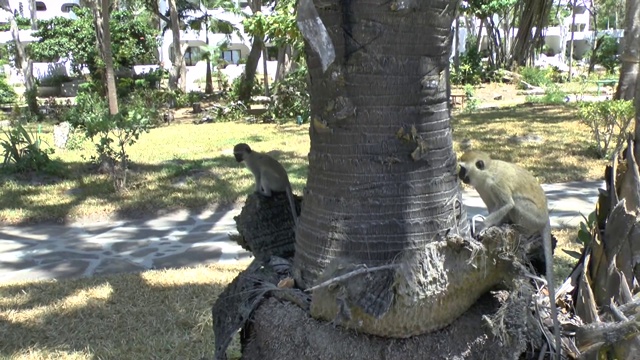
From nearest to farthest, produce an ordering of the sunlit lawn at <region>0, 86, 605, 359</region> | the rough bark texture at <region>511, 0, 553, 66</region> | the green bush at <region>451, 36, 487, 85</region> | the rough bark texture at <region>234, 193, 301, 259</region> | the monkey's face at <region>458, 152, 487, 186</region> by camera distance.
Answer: the rough bark texture at <region>234, 193, 301, 259</region>, the monkey's face at <region>458, 152, 487, 186</region>, the rough bark texture at <region>511, 0, 553, 66</region>, the sunlit lawn at <region>0, 86, 605, 359</region>, the green bush at <region>451, 36, 487, 85</region>

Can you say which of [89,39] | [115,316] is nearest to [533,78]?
[89,39]

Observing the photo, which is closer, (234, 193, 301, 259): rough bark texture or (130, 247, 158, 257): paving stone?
(234, 193, 301, 259): rough bark texture

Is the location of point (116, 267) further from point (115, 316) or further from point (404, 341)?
point (404, 341)

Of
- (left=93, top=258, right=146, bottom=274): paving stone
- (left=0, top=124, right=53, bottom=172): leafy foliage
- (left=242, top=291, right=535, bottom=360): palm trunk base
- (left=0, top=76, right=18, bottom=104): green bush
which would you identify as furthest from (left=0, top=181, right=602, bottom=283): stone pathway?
(left=0, top=76, right=18, bottom=104): green bush

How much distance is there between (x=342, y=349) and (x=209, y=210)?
19.0 feet

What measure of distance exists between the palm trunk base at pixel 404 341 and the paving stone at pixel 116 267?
3827mm

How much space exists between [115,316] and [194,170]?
5.03 m

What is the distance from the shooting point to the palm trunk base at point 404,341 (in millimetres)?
1786

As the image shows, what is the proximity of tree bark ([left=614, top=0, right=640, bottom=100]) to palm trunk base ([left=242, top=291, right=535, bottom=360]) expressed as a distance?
32.5 feet

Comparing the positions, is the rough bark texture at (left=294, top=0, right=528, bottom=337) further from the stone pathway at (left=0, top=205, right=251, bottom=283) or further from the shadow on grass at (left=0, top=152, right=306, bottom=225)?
the shadow on grass at (left=0, top=152, right=306, bottom=225)

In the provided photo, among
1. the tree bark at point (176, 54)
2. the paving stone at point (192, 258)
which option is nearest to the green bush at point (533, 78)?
the tree bark at point (176, 54)

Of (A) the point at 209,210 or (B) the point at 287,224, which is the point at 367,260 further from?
(A) the point at 209,210

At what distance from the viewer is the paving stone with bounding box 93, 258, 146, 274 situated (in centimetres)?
543

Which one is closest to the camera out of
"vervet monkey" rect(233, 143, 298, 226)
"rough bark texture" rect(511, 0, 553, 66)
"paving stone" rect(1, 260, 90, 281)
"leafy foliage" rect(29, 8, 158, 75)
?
"rough bark texture" rect(511, 0, 553, 66)
